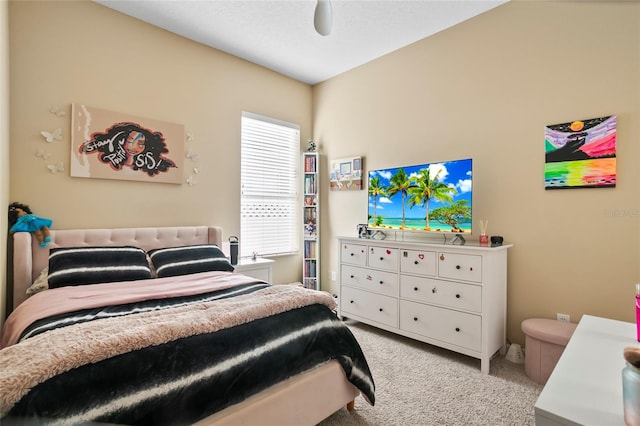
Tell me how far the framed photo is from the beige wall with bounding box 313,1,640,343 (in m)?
0.49

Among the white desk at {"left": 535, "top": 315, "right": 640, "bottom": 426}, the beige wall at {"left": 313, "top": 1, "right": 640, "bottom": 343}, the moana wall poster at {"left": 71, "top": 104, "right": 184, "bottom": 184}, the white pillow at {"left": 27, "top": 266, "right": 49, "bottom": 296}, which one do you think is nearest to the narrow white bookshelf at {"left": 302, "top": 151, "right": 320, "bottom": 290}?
the beige wall at {"left": 313, "top": 1, "right": 640, "bottom": 343}

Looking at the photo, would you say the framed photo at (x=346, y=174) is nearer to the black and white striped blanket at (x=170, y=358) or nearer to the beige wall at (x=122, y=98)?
the beige wall at (x=122, y=98)

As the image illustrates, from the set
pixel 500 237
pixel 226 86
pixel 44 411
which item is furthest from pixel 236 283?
pixel 226 86

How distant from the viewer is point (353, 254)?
3320mm

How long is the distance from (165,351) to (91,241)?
1965mm

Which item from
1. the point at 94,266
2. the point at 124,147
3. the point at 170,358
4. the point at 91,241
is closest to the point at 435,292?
the point at 170,358

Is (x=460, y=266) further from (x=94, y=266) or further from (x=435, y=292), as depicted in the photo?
(x=94, y=266)

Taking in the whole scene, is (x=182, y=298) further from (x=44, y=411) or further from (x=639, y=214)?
(x=639, y=214)

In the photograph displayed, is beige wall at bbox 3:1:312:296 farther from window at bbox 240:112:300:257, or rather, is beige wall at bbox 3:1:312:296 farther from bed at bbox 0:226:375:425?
bed at bbox 0:226:375:425

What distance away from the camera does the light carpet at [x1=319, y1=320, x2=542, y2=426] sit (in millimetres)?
1858

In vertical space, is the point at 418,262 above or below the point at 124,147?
below

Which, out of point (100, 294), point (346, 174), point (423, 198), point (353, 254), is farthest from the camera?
point (346, 174)

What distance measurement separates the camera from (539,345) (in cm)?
223

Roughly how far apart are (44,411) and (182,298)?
3.26 ft
